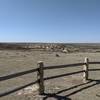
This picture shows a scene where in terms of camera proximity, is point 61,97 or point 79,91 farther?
point 79,91

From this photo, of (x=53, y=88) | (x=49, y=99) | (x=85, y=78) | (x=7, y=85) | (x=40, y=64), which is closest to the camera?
(x=49, y=99)

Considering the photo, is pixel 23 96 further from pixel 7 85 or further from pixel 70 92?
pixel 7 85

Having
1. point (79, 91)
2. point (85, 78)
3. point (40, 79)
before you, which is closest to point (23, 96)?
point (40, 79)

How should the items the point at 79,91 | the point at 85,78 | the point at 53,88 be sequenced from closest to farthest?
1. the point at 79,91
2. the point at 53,88
3. the point at 85,78

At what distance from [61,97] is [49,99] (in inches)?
20.9

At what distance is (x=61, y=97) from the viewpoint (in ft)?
26.9

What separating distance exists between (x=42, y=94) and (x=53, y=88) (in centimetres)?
141

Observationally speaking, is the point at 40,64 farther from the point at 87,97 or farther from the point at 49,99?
the point at 87,97

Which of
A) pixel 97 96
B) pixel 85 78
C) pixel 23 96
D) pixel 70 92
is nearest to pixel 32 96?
pixel 23 96

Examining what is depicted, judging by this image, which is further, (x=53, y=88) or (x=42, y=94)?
(x=53, y=88)

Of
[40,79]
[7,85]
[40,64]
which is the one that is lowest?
[7,85]

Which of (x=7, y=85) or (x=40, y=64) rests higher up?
(x=40, y=64)

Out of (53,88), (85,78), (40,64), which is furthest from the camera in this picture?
(85,78)

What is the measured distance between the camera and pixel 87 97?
8414mm
